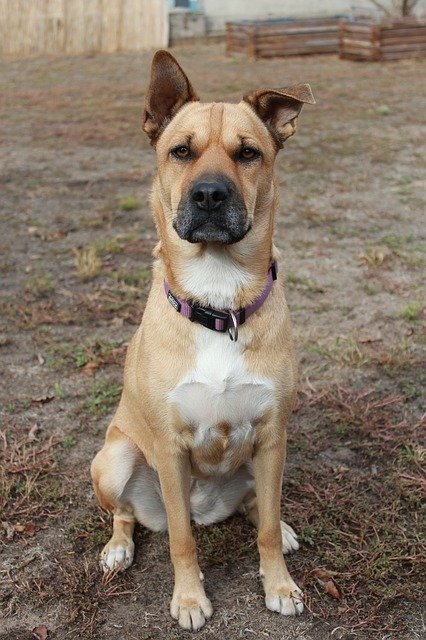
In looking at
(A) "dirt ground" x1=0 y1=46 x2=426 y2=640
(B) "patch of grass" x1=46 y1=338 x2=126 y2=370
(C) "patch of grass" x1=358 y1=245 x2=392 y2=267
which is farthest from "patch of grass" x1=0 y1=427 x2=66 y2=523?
(C) "patch of grass" x1=358 y1=245 x2=392 y2=267

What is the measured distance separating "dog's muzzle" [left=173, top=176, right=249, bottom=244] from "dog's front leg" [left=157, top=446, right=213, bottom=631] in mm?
822

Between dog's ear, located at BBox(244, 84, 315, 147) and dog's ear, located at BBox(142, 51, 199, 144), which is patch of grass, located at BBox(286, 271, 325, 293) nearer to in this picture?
dog's ear, located at BBox(244, 84, 315, 147)

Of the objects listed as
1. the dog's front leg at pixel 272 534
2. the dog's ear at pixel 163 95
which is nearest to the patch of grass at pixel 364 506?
the dog's front leg at pixel 272 534

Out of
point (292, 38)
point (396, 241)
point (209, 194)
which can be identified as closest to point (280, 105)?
point (209, 194)

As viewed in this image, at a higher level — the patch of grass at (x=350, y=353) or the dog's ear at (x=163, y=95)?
the dog's ear at (x=163, y=95)

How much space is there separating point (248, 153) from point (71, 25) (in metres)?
20.1

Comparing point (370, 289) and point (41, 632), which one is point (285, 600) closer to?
point (41, 632)

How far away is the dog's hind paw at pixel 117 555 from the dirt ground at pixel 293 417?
0.06 meters

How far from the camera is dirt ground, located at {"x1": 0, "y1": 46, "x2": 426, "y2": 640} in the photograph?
9.29ft

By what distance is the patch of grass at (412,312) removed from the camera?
4.95 meters

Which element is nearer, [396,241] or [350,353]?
[350,353]

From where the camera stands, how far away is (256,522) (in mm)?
3244

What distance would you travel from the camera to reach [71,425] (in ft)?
12.9

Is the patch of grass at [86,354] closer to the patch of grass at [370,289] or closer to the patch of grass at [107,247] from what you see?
the patch of grass at [107,247]
